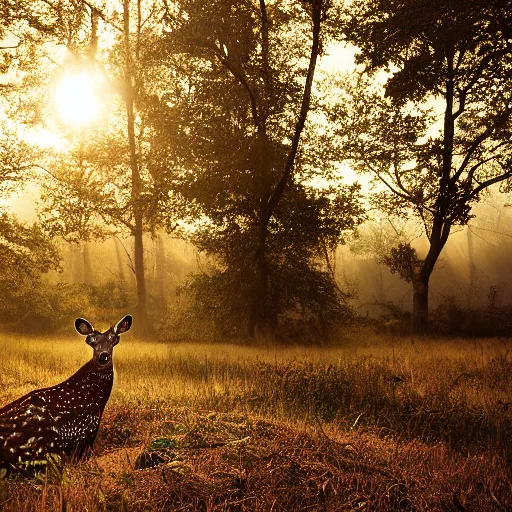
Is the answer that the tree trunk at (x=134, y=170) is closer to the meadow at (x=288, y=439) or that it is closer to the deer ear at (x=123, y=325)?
the meadow at (x=288, y=439)

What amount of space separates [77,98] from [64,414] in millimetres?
20117

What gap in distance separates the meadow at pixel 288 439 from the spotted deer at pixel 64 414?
0.19 meters

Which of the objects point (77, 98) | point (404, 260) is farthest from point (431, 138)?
point (77, 98)

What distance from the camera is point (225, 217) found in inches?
795

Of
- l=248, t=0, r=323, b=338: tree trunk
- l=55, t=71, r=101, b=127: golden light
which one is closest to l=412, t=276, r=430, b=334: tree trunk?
l=248, t=0, r=323, b=338: tree trunk

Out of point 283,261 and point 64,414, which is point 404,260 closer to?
point 283,261

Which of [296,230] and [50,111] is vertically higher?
[50,111]

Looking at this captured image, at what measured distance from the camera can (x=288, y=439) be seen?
19.0 ft

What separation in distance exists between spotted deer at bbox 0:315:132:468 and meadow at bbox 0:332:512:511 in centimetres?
19

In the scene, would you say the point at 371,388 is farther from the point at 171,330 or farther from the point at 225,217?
the point at 171,330

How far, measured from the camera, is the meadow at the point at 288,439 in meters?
4.35

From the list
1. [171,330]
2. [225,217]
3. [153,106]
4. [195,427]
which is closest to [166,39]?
Answer: [153,106]

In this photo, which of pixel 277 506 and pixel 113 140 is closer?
pixel 277 506

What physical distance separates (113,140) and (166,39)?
20.4ft
